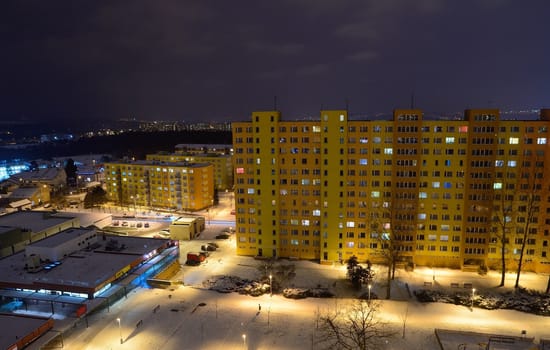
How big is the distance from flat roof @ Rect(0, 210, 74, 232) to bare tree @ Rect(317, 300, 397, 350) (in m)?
49.2

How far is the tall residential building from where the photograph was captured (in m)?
47.6

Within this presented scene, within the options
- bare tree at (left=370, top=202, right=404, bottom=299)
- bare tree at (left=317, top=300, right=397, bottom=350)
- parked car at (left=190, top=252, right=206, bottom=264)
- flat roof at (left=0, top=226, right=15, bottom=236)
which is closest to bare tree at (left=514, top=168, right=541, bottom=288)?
bare tree at (left=370, top=202, right=404, bottom=299)

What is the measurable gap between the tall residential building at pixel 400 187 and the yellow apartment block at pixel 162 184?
35164 mm

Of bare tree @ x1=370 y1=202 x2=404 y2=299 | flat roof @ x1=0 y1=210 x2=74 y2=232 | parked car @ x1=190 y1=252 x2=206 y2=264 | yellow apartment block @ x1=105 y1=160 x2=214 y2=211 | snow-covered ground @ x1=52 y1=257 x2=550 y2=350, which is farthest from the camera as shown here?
yellow apartment block @ x1=105 y1=160 x2=214 y2=211

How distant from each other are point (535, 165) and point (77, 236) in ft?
210

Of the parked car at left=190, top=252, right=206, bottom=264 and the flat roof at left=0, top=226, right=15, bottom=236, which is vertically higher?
the flat roof at left=0, top=226, right=15, bottom=236

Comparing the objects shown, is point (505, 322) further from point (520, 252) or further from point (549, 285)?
point (520, 252)

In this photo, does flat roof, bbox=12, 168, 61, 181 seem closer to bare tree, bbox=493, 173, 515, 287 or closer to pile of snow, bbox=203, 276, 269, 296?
pile of snow, bbox=203, 276, 269, 296

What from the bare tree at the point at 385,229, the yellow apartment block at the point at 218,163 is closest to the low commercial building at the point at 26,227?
the yellow apartment block at the point at 218,163

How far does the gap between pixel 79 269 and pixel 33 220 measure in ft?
95.3

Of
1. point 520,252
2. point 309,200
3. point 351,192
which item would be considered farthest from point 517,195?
point 309,200

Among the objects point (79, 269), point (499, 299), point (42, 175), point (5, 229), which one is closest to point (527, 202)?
point (499, 299)

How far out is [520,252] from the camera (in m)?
48.7

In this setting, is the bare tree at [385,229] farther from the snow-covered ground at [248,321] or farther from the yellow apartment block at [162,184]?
the yellow apartment block at [162,184]
